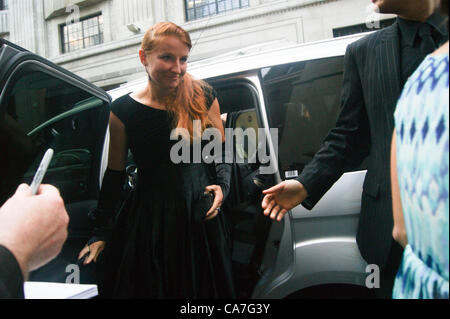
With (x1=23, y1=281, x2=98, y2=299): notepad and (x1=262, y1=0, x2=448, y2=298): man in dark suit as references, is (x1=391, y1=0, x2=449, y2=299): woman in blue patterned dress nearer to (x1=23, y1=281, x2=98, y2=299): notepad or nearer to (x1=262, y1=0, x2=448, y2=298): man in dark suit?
(x1=262, y1=0, x2=448, y2=298): man in dark suit

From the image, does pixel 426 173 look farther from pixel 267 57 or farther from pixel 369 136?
pixel 267 57

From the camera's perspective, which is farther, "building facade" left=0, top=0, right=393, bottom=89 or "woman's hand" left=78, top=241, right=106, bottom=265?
"building facade" left=0, top=0, right=393, bottom=89

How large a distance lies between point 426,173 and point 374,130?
589 millimetres

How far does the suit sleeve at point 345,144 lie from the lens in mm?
1049

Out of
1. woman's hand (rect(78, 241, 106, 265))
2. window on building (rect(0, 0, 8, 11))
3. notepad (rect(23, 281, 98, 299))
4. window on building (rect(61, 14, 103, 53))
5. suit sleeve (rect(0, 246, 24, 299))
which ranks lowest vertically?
woman's hand (rect(78, 241, 106, 265))

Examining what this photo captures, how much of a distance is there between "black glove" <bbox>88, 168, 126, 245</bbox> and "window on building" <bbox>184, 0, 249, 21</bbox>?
87cm

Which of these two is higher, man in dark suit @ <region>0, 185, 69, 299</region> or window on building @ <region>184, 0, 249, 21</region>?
window on building @ <region>184, 0, 249, 21</region>

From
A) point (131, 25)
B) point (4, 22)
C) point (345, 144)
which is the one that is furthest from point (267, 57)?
point (4, 22)

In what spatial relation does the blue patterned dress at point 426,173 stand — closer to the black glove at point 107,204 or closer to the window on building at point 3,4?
the black glove at point 107,204

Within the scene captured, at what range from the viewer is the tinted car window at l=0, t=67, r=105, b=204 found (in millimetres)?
1120

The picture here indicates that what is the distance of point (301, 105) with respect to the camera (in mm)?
1272

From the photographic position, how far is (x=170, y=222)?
3.90 ft

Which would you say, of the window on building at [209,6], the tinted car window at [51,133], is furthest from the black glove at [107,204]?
the window on building at [209,6]

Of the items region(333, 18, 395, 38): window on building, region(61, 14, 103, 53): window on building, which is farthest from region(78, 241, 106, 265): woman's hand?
region(333, 18, 395, 38): window on building
